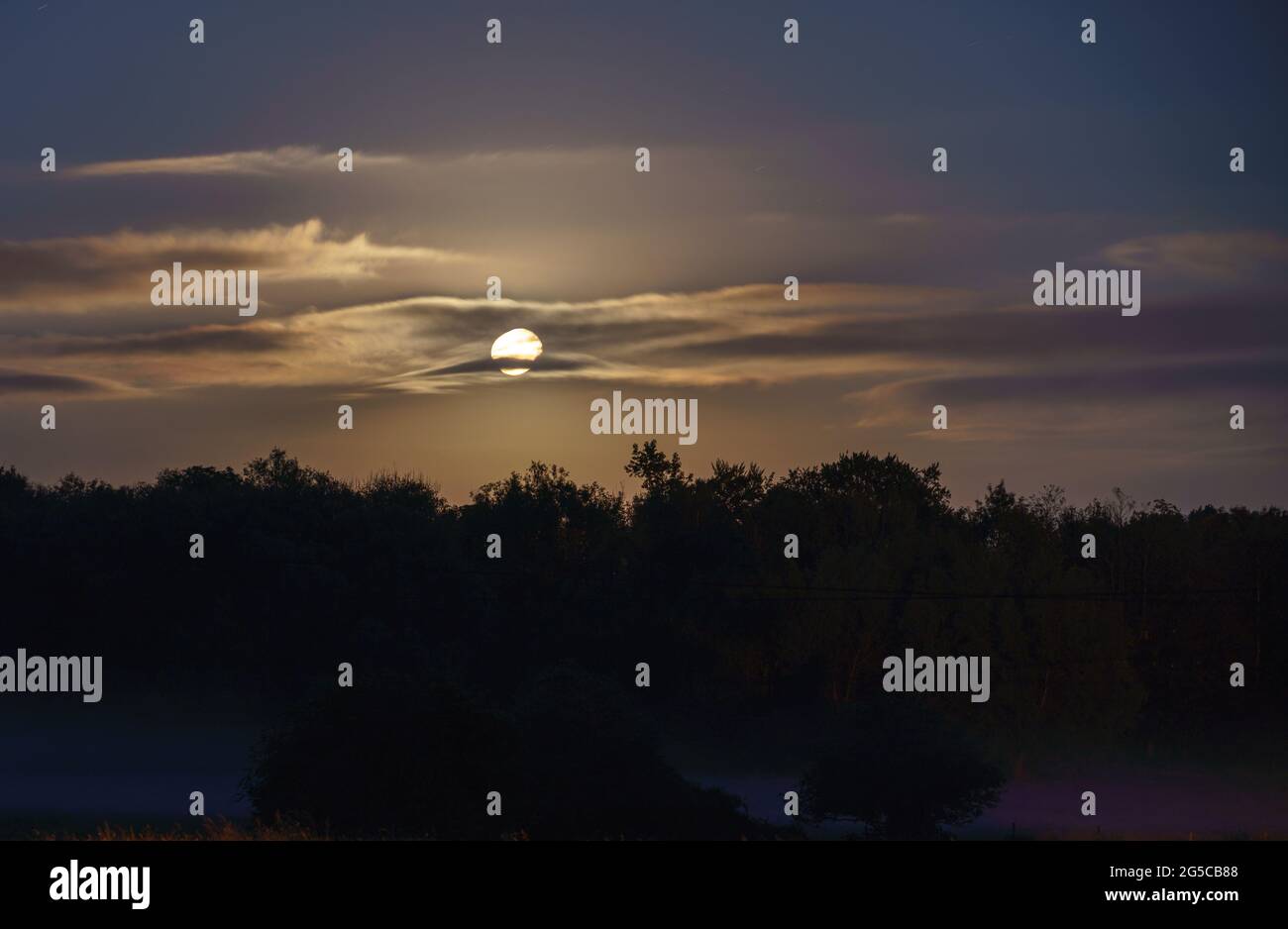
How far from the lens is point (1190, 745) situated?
4306 inches

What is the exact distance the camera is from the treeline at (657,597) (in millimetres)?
98062

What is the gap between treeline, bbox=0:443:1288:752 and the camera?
98.1 m

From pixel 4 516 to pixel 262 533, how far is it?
20.8 m

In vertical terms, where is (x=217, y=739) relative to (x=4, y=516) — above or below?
below

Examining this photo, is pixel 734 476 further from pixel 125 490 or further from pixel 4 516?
pixel 4 516

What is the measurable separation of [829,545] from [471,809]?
6673 cm

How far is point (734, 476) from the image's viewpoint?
128 meters

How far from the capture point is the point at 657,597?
106 metres

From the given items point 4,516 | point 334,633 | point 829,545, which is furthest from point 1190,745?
point 4,516

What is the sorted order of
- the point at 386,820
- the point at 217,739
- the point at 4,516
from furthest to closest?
the point at 4,516 < the point at 217,739 < the point at 386,820

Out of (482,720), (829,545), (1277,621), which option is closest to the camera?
(482,720)

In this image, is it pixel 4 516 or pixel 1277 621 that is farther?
pixel 1277 621

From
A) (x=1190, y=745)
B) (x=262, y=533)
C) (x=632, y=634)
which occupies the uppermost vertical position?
(x=262, y=533)
